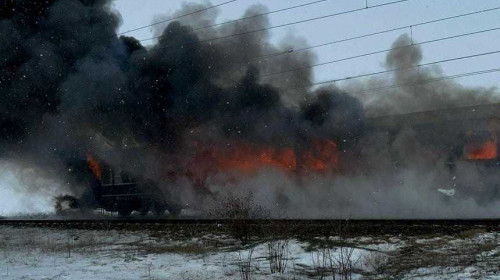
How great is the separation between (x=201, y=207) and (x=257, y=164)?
3.48 m

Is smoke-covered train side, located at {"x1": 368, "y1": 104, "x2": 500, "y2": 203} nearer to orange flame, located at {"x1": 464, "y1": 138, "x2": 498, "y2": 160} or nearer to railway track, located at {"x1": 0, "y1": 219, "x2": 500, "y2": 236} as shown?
orange flame, located at {"x1": 464, "y1": 138, "x2": 498, "y2": 160}

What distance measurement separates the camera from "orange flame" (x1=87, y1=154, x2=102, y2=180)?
85.5 ft

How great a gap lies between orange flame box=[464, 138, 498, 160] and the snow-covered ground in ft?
24.4

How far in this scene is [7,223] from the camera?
2144cm

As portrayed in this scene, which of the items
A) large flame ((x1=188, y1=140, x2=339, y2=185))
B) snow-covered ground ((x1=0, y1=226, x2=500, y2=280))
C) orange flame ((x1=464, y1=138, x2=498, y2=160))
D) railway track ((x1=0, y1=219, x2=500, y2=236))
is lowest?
snow-covered ground ((x1=0, y1=226, x2=500, y2=280))

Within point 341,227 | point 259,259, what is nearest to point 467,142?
point 341,227

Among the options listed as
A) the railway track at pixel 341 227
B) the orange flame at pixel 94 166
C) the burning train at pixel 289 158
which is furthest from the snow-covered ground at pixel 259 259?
the orange flame at pixel 94 166

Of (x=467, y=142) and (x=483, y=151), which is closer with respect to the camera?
(x=483, y=151)

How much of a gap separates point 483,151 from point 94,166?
20.1 meters

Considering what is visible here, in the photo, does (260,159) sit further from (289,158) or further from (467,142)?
(467,142)

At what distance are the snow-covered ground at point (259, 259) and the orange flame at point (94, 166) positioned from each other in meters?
14.0

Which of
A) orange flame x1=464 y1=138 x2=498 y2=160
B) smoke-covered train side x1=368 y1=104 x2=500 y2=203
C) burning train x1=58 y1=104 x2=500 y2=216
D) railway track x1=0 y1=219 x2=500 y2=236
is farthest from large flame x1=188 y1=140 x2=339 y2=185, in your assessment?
railway track x1=0 y1=219 x2=500 y2=236

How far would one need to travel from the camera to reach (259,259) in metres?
8.88

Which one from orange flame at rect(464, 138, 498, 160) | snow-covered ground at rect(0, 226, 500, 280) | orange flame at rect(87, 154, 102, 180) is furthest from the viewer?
orange flame at rect(87, 154, 102, 180)
